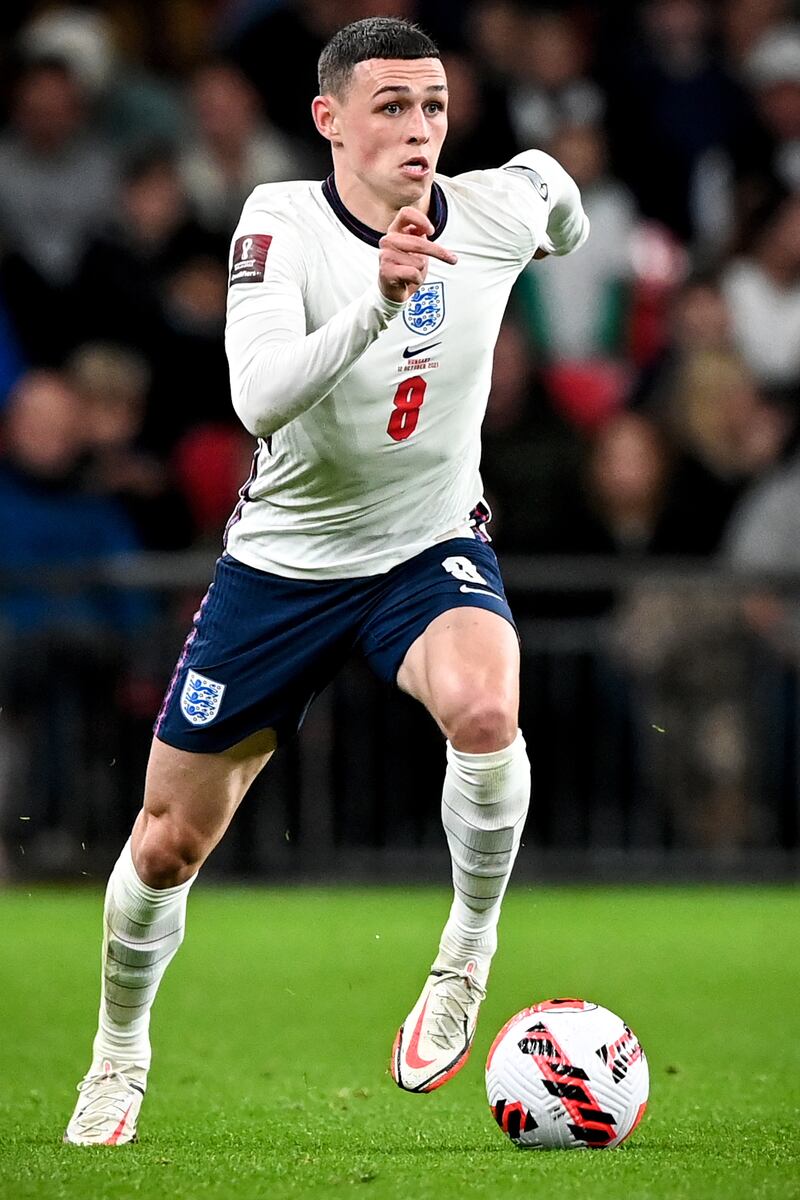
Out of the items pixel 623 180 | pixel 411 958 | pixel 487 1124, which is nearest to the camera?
pixel 487 1124

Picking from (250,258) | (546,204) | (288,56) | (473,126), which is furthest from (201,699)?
(288,56)

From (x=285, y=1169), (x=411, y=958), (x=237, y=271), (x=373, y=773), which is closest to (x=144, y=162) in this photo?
(x=373, y=773)

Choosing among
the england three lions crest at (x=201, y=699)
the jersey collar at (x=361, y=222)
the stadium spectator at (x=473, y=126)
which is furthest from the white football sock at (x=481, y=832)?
the stadium spectator at (x=473, y=126)

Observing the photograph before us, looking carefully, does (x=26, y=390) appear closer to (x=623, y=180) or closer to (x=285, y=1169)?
(x=623, y=180)

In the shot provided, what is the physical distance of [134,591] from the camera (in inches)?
450

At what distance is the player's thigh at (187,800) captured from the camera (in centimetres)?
582

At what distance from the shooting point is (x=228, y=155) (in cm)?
1320

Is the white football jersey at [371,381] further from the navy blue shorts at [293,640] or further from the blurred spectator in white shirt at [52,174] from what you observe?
the blurred spectator in white shirt at [52,174]

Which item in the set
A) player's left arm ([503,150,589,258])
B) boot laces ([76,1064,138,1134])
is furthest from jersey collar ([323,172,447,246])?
Result: boot laces ([76,1064,138,1134])

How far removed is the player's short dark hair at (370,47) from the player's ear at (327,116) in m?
0.03

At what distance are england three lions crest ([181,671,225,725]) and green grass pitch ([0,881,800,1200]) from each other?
44.0 inches

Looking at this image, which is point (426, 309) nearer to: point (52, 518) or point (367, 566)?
point (367, 566)

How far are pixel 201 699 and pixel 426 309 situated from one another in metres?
1.22

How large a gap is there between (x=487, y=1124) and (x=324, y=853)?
5.54 meters
